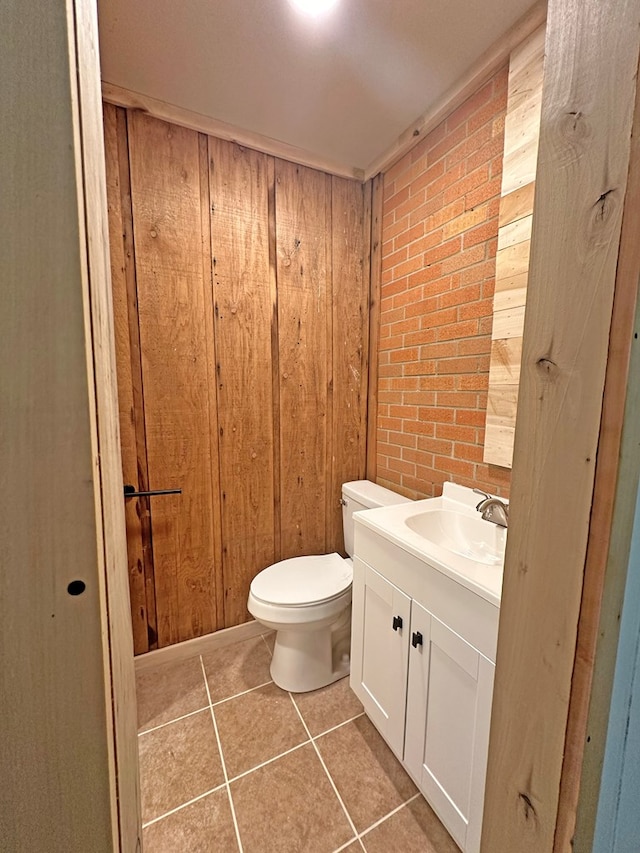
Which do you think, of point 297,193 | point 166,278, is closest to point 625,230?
point 166,278

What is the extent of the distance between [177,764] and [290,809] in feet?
1.41

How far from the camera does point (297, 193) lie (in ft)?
5.53

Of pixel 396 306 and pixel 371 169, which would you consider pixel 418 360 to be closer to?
pixel 396 306

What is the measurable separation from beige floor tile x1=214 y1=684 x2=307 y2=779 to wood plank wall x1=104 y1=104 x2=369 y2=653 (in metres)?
0.39

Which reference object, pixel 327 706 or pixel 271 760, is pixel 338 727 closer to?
pixel 327 706

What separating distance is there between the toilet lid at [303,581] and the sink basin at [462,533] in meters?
0.47

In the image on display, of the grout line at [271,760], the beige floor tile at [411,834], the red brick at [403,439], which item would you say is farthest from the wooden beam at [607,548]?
the red brick at [403,439]

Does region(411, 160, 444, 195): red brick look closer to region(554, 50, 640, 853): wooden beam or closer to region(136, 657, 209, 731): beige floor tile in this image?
region(554, 50, 640, 853): wooden beam

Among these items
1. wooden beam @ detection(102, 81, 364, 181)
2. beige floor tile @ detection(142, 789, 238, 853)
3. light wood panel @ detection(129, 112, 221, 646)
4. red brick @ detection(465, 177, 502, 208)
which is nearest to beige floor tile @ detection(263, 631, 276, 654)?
light wood panel @ detection(129, 112, 221, 646)

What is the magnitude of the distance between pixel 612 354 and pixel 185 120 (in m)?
1.81

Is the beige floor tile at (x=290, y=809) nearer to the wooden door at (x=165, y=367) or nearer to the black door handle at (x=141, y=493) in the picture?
the wooden door at (x=165, y=367)

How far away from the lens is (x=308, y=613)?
1374 millimetres

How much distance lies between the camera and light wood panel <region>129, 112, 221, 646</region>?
56.1 inches

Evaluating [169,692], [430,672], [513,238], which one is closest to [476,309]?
[513,238]
